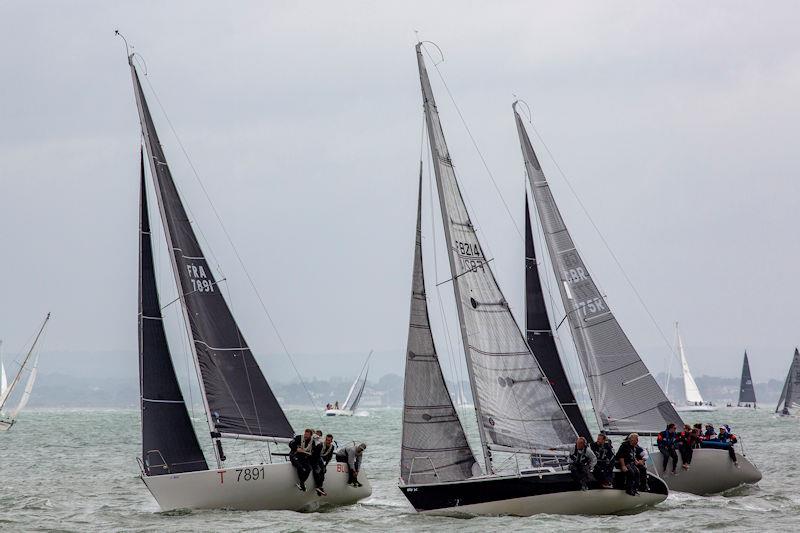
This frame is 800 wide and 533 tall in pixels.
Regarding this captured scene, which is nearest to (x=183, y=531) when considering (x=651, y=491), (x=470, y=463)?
(x=470, y=463)

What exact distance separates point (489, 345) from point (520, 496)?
298cm

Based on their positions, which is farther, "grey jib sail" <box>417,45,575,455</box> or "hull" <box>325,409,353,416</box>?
"hull" <box>325,409,353,416</box>

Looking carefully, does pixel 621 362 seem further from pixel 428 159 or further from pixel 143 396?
pixel 143 396

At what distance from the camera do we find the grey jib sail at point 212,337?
24391mm

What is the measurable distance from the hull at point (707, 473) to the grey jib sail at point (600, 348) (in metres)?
1.20

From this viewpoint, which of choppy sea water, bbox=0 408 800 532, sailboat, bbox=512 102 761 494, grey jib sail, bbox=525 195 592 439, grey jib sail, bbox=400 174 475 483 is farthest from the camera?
grey jib sail, bbox=525 195 592 439

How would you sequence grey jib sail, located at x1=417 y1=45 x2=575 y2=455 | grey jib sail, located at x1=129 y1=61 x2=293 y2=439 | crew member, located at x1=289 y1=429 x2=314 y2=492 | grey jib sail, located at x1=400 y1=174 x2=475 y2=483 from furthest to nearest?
1. grey jib sail, located at x1=129 y1=61 x2=293 y2=439
2. crew member, located at x1=289 y1=429 x2=314 y2=492
3. grey jib sail, located at x1=417 y1=45 x2=575 y2=455
4. grey jib sail, located at x1=400 y1=174 x2=475 y2=483

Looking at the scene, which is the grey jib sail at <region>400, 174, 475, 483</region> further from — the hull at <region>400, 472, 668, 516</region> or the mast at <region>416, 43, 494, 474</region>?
the mast at <region>416, 43, 494, 474</region>

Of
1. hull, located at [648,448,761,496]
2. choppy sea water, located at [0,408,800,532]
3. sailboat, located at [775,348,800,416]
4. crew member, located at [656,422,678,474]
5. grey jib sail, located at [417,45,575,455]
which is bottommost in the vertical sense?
choppy sea water, located at [0,408,800,532]

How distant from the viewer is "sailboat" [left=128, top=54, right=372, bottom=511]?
75.8ft

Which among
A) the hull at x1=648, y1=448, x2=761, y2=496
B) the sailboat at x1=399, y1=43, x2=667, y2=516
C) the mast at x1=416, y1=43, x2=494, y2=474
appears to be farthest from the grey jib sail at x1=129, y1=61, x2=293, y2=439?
the hull at x1=648, y1=448, x2=761, y2=496

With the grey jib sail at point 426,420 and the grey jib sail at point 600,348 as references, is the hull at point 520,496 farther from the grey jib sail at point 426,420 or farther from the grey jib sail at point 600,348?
the grey jib sail at point 600,348

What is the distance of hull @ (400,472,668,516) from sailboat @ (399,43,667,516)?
0.02 metres

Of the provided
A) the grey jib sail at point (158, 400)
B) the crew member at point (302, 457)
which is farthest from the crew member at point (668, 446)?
the grey jib sail at point (158, 400)
